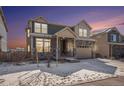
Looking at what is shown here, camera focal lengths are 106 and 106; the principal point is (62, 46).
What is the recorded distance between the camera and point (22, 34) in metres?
11.1

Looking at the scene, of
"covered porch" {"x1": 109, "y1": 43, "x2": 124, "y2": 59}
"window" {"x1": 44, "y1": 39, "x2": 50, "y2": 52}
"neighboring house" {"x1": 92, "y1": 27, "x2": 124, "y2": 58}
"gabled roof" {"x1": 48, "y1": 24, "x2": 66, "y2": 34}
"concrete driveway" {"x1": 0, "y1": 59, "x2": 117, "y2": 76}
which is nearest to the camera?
"concrete driveway" {"x1": 0, "y1": 59, "x2": 117, "y2": 76}

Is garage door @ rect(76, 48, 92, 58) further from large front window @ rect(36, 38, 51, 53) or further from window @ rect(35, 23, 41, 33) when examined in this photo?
window @ rect(35, 23, 41, 33)

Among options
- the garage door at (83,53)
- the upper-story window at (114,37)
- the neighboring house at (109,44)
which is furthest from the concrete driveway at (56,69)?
the upper-story window at (114,37)

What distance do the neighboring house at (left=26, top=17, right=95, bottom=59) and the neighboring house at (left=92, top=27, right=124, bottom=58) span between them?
2576mm

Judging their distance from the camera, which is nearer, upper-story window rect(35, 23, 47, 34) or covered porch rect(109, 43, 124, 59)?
upper-story window rect(35, 23, 47, 34)

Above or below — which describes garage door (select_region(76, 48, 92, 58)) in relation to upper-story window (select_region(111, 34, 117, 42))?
below

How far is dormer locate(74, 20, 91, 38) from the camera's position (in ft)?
42.4

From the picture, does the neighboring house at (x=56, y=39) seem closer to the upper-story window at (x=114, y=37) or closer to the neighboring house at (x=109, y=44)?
the neighboring house at (x=109, y=44)

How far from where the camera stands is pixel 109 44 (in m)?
14.8

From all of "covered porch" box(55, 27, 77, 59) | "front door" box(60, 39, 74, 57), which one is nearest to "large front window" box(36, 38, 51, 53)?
"covered porch" box(55, 27, 77, 59)

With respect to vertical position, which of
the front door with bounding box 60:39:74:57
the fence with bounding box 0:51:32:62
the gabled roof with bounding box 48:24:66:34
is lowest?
the fence with bounding box 0:51:32:62

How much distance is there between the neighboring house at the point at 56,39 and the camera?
10.3 metres
